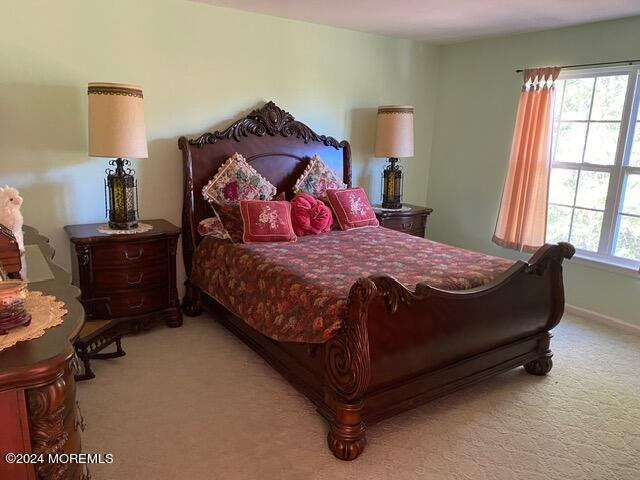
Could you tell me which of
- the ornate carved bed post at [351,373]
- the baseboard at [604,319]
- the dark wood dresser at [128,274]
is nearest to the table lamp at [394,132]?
the baseboard at [604,319]

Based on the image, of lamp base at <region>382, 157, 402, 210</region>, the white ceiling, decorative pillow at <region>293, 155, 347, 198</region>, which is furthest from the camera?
lamp base at <region>382, 157, 402, 210</region>

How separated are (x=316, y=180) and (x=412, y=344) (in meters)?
2.18

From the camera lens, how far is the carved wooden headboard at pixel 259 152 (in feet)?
12.1

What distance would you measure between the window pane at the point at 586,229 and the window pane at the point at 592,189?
0.07 meters

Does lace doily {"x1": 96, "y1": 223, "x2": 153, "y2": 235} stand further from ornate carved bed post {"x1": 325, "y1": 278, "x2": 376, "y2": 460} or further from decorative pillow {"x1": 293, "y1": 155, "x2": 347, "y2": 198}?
ornate carved bed post {"x1": 325, "y1": 278, "x2": 376, "y2": 460}

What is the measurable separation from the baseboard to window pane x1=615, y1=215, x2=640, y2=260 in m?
0.52

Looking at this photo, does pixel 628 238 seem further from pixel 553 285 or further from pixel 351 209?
pixel 351 209

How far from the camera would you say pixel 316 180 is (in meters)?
4.12

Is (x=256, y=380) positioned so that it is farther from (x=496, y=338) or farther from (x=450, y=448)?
(x=496, y=338)

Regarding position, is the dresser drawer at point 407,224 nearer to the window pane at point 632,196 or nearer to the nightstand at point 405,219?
the nightstand at point 405,219

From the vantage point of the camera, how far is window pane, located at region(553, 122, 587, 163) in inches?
158

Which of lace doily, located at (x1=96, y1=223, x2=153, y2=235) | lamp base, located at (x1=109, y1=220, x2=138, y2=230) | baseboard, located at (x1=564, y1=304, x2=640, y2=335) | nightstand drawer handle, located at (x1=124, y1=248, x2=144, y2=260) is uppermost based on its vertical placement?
lamp base, located at (x1=109, y1=220, x2=138, y2=230)

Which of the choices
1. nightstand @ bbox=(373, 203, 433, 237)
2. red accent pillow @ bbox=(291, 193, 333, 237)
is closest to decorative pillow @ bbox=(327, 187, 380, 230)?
red accent pillow @ bbox=(291, 193, 333, 237)

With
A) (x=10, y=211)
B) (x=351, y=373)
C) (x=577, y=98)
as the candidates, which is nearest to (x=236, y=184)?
(x=10, y=211)
